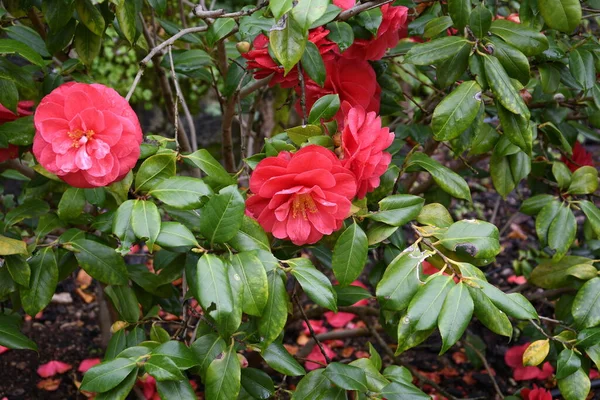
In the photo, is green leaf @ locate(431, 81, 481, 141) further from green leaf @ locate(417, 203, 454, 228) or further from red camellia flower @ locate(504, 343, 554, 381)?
red camellia flower @ locate(504, 343, 554, 381)

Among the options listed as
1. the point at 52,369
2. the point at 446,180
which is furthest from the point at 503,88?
the point at 52,369

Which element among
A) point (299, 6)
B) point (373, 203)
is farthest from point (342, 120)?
point (299, 6)

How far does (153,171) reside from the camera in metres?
1.05

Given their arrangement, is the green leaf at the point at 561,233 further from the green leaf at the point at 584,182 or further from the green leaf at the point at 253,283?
the green leaf at the point at 253,283

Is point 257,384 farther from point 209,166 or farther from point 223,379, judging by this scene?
point 209,166

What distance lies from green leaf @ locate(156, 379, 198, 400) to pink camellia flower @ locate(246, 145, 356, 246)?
281 mm

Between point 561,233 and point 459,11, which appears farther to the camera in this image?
point 561,233

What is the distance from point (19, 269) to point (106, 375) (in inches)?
11.7

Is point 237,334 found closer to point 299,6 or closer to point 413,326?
point 413,326

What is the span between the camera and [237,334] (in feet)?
3.68

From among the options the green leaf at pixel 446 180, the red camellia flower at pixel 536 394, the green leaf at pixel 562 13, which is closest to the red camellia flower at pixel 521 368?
the red camellia flower at pixel 536 394

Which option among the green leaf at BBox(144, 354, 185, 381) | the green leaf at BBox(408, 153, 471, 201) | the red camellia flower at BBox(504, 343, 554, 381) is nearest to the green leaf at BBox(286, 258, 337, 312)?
the green leaf at BBox(144, 354, 185, 381)

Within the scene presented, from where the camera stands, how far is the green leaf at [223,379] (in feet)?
3.37

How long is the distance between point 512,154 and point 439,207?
32cm
